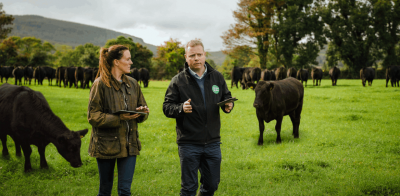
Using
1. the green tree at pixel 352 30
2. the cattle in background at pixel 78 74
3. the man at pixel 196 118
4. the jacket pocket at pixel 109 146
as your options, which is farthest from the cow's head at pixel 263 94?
the green tree at pixel 352 30

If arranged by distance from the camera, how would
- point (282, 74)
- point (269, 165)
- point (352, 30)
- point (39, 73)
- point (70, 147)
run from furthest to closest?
point (352, 30)
point (39, 73)
point (282, 74)
point (269, 165)
point (70, 147)

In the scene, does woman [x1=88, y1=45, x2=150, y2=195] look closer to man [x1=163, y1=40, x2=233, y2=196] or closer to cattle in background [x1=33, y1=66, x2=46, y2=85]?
man [x1=163, y1=40, x2=233, y2=196]

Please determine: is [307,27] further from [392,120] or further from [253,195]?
[253,195]

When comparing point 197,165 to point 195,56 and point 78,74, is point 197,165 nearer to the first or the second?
point 195,56

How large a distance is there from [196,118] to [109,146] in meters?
1.16

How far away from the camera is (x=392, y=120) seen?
1064cm

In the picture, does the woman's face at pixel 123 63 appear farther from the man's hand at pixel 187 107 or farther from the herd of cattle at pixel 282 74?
the herd of cattle at pixel 282 74

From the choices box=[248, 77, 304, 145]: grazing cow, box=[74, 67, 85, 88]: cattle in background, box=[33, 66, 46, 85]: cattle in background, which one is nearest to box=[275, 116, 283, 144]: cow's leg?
box=[248, 77, 304, 145]: grazing cow

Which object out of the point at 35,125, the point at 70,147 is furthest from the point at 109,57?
the point at 35,125

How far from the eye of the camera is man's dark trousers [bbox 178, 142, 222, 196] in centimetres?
334

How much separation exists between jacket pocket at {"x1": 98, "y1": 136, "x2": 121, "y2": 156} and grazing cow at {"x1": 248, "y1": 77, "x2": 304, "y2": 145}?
16.4 feet

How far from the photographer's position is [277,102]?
818 cm

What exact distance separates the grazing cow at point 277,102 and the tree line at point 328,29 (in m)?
41.8

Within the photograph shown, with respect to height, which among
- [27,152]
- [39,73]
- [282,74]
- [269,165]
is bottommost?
[269,165]
